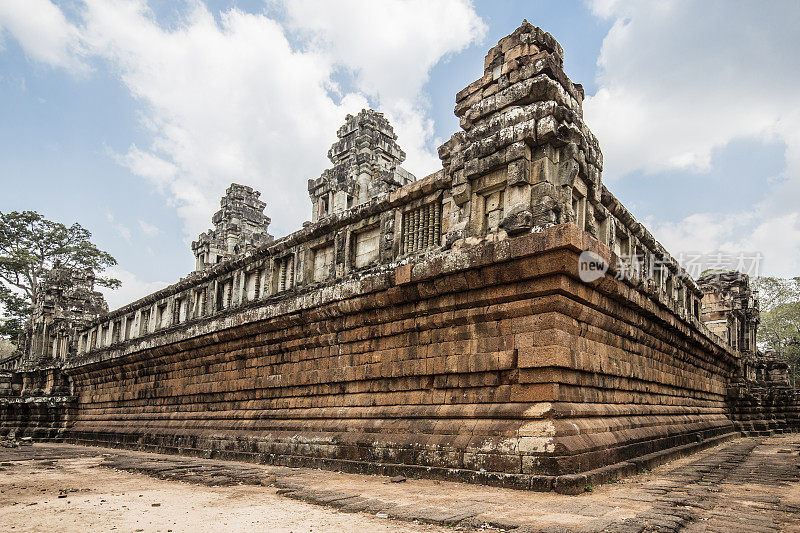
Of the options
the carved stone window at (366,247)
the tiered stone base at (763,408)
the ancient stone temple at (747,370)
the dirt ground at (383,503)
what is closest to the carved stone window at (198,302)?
the carved stone window at (366,247)

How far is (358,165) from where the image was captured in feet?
74.9

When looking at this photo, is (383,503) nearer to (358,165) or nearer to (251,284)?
(251,284)

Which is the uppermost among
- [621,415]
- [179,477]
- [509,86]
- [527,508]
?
[509,86]

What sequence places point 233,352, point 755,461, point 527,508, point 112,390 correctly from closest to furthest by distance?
point 527,508 → point 755,461 → point 233,352 → point 112,390

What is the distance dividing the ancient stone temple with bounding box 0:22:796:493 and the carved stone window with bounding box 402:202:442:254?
0.03 meters

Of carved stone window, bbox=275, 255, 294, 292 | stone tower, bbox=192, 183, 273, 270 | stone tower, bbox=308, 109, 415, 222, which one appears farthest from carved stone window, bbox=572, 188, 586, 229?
stone tower, bbox=192, 183, 273, 270

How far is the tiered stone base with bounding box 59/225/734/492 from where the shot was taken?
18.7 ft

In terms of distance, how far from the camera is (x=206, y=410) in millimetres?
11586

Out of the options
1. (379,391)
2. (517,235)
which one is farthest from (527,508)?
(379,391)

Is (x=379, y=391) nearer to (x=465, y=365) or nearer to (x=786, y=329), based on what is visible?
(x=465, y=365)

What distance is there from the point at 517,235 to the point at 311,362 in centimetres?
451

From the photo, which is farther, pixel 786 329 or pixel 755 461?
pixel 786 329

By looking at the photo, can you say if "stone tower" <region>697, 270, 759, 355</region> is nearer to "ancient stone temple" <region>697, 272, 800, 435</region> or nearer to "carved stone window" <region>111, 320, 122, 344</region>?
"ancient stone temple" <region>697, 272, 800, 435</region>

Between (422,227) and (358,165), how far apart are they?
50.8 feet
